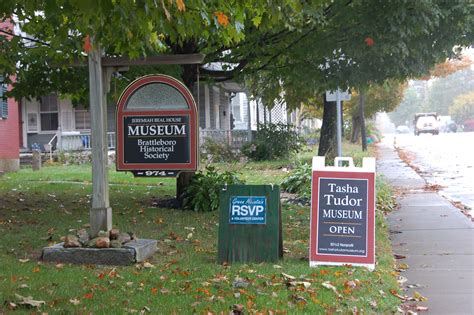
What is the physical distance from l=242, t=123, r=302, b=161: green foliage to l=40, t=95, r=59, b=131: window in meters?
8.52

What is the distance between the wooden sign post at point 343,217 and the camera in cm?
733

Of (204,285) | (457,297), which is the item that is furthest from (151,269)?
(457,297)

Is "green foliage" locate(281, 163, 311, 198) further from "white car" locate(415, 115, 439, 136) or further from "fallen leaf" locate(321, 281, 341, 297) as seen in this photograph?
"white car" locate(415, 115, 439, 136)

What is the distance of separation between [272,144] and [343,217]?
17.7 meters

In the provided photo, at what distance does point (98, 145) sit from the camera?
7.58 metres

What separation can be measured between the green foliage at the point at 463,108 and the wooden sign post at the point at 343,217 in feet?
339

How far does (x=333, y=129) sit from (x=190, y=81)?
320 inches

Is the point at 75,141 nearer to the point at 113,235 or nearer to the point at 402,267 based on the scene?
the point at 113,235

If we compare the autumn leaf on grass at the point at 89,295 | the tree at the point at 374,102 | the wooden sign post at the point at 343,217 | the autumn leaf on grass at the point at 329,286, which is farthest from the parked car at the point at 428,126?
the autumn leaf on grass at the point at 89,295

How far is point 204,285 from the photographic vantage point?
20.7ft

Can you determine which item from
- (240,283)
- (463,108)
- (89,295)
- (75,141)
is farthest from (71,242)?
(463,108)

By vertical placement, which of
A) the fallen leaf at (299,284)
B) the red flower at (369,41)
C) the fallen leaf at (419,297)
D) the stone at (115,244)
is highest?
the red flower at (369,41)

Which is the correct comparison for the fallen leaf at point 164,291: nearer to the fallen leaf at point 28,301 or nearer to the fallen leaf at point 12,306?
the fallen leaf at point 28,301

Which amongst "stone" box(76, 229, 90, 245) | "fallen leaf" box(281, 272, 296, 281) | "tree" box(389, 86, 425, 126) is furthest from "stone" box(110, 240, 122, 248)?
"tree" box(389, 86, 425, 126)
